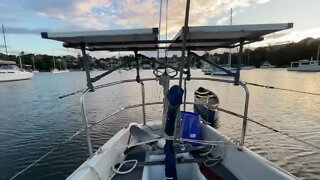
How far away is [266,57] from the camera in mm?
107938

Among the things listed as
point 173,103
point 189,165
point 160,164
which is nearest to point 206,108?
point 189,165

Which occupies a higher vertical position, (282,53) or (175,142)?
(282,53)

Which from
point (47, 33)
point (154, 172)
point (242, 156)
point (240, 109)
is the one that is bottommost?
point (240, 109)

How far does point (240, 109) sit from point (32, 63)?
99.1 meters

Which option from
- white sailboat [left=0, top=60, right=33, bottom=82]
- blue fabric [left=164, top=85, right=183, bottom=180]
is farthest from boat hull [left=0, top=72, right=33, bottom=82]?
blue fabric [left=164, top=85, right=183, bottom=180]

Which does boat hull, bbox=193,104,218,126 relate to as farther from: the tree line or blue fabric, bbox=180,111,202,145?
the tree line

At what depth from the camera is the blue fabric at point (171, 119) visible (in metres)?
2.70

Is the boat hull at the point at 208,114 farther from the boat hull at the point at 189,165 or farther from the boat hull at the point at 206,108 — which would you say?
the boat hull at the point at 189,165

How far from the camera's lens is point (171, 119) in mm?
2812

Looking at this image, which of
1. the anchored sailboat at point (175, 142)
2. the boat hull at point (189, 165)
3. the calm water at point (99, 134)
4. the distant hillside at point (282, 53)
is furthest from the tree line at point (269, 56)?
the boat hull at point (189, 165)

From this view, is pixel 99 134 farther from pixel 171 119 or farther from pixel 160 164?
pixel 171 119

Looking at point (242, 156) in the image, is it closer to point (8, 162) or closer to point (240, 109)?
point (8, 162)

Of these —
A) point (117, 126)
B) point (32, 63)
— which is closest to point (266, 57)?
point (32, 63)

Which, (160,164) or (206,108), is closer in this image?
(160,164)
